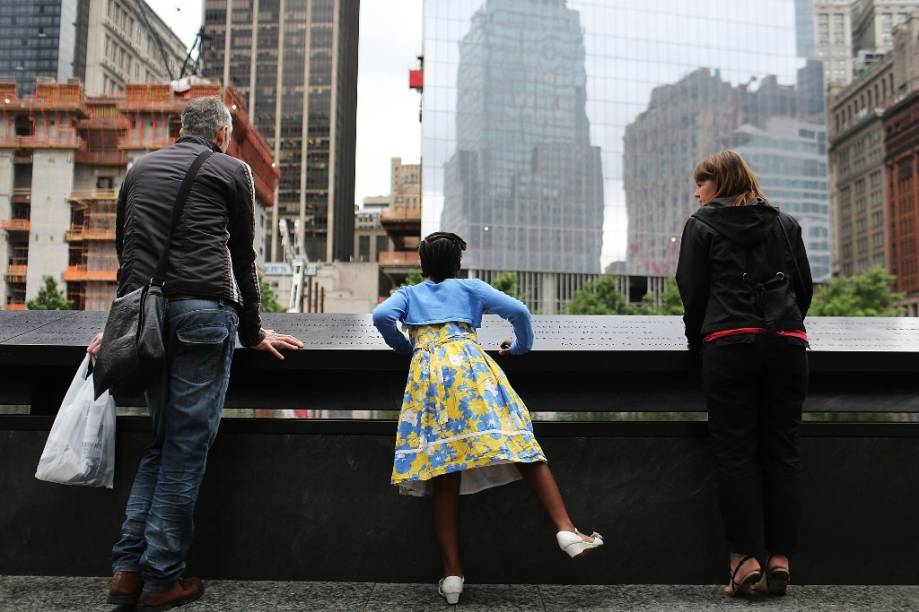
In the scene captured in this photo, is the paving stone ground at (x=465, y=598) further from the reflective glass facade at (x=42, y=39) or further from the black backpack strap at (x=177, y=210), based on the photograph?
the reflective glass facade at (x=42, y=39)

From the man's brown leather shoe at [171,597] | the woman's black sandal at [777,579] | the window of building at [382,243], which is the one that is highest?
the window of building at [382,243]

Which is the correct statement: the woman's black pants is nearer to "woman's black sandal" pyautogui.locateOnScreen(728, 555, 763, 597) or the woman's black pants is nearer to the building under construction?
"woman's black sandal" pyautogui.locateOnScreen(728, 555, 763, 597)

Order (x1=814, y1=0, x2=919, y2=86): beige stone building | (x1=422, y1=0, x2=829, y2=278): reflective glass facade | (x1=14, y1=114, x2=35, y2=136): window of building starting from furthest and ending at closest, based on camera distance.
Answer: (x1=814, y1=0, x2=919, y2=86): beige stone building < (x1=422, y1=0, x2=829, y2=278): reflective glass facade < (x1=14, y1=114, x2=35, y2=136): window of building

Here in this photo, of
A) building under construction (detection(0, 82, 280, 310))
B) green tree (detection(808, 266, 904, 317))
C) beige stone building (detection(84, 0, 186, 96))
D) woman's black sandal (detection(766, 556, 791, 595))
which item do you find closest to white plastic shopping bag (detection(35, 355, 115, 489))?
woman's black sandal (detection(766, 556, 791, 595))

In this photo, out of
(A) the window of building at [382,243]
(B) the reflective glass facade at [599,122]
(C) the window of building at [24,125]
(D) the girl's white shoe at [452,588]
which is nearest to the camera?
(D) the girl's white shoe at [452,588]

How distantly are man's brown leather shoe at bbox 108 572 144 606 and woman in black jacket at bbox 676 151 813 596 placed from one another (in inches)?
91.6

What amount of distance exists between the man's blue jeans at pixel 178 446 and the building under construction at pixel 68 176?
56807mm

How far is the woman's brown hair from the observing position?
10.0ft

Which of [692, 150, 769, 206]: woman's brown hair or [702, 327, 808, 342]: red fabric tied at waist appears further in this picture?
[692, 150, 769, 206]: woman's brown hair

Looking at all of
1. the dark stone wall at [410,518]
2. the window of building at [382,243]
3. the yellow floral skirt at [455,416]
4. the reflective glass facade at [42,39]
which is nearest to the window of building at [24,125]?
the reflective glass facade at [42,39]

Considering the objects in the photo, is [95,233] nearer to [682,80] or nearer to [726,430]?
[682,80]

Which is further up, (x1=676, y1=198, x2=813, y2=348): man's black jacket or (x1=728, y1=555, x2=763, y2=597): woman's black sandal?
(x1=676, y1=198, x2=813, y2=348): man's black jacket

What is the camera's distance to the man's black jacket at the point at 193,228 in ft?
8.95

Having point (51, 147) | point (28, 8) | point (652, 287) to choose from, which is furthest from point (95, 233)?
point (652, 287)
